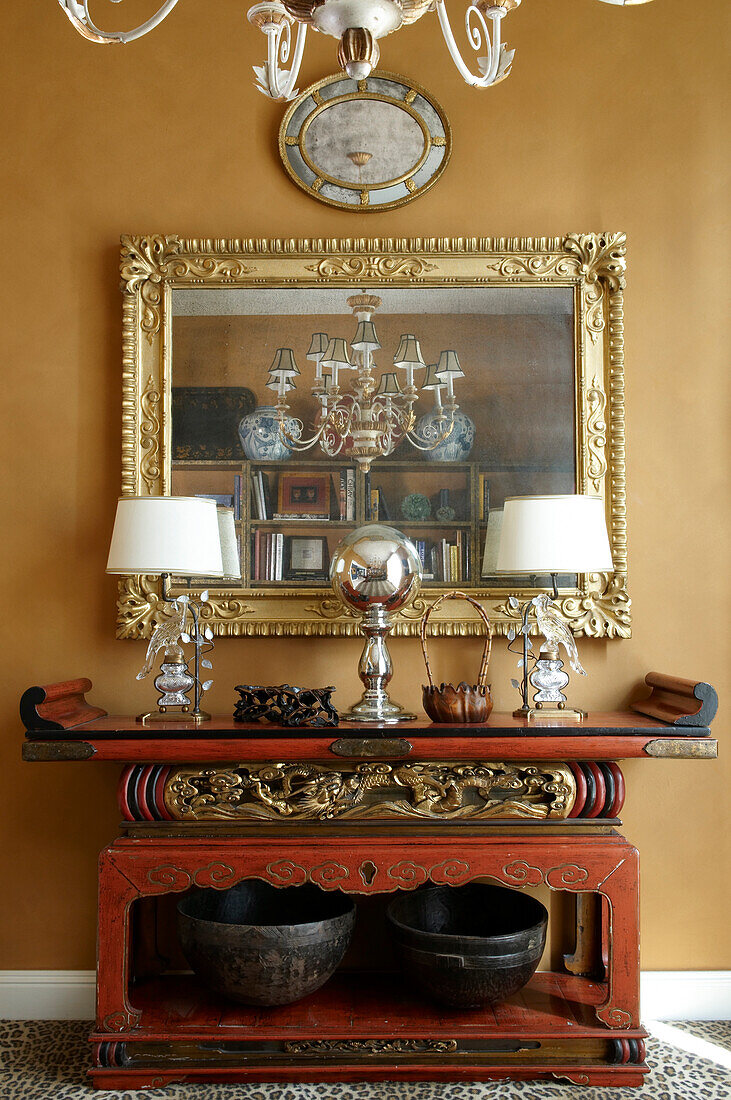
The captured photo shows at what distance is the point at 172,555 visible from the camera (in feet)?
8.77

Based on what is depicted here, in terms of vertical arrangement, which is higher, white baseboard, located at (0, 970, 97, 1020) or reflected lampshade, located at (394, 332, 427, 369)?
reflected lampshade, located at (394, 332, 427, 369)

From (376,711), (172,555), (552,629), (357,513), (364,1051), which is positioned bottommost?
(364,1051)

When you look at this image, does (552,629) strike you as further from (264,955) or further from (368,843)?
(264,955)

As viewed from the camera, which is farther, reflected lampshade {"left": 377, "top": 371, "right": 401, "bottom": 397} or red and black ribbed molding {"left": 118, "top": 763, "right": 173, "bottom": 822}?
reflected lampshade {"left": 377, "top": 371, "right": 401, "bottom": 397}

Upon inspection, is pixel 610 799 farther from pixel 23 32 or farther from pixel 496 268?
pixel 23 32

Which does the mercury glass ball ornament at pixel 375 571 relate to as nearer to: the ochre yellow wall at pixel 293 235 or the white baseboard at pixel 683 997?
the ochre yellow wall at pixel 293 235

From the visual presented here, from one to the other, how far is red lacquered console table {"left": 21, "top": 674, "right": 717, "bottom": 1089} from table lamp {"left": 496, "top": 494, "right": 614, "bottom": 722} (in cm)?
27

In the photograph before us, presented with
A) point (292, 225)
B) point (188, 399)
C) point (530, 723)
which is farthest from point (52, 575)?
point (530, 723)

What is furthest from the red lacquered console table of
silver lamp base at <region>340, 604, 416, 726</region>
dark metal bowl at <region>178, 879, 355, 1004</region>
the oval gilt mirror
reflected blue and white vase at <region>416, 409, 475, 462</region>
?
the oval gilt mirror

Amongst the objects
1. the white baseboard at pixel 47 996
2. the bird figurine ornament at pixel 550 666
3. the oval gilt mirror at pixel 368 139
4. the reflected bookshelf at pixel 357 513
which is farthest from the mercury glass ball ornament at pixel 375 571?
the white baseboard at pixel 47 996

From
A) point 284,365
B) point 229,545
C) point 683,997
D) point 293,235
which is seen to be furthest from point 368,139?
point 683,997

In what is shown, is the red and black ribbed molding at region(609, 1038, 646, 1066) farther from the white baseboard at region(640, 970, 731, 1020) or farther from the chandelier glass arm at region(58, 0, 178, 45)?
the chandelier glass arm at region(58, 0, 178, 45)

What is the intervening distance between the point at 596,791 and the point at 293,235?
2120 millimetres

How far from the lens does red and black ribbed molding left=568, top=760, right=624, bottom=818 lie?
2.51 meters
